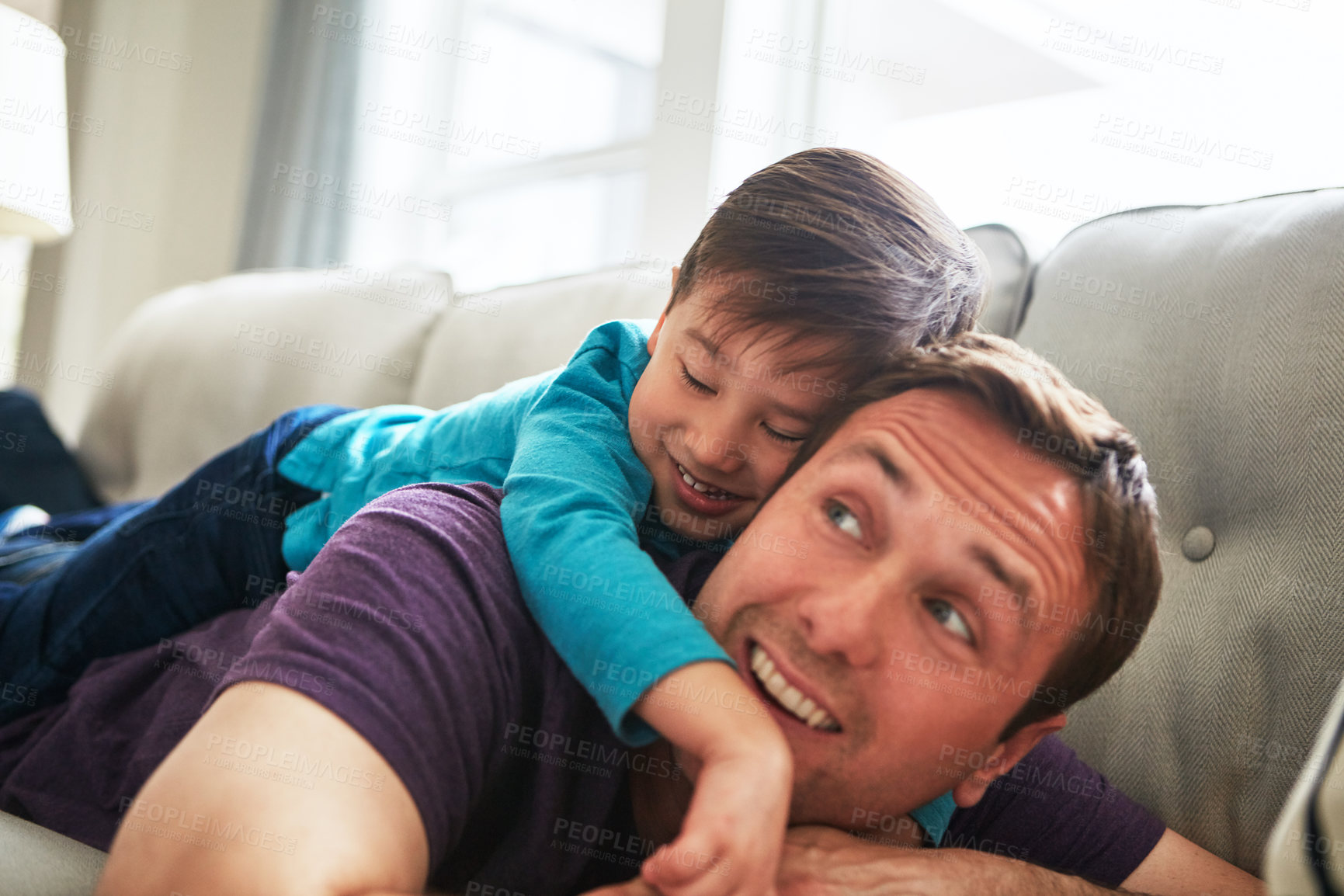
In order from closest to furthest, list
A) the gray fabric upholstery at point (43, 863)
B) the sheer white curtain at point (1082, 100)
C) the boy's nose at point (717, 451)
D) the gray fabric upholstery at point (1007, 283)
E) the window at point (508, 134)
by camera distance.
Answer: the gray fabric upholstery at point (43, 863) < the boy's nose at point (717, 451) < the gray fabric upholstery at point (1007, 283) < the sheer white curtain at point (1082, 100) < the window at point (508, 134)

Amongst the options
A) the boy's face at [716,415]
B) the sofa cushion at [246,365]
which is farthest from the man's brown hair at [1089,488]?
the sofa cushion at [246,365]

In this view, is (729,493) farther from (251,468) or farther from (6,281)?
(6,281)

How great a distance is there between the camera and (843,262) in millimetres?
926

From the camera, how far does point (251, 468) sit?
1380 mm

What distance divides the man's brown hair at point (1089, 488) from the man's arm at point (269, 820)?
0.51m

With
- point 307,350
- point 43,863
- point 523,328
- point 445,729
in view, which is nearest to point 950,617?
point 445,729

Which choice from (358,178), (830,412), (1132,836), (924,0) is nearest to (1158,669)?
(1132,836)

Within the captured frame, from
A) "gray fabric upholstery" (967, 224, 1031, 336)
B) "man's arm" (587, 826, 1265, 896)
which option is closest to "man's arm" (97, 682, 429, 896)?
"man's arm" (587, 826, 1265, 896)

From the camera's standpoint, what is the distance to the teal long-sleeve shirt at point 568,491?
2.42ft

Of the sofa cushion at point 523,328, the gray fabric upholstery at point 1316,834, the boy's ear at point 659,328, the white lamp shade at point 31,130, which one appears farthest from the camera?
the white lamp shade at point 31,130

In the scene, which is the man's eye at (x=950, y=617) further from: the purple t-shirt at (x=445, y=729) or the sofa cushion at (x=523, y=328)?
the sofa cushion at (x=523, y=328)

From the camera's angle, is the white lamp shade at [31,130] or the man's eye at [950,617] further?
the white lamp shade at [31,130]

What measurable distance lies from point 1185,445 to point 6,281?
4.44 m

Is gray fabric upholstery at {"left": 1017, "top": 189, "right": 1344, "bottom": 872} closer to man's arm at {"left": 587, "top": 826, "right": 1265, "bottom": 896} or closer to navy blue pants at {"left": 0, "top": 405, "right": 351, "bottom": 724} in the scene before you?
man's arm at {"left": 587, "top": 826, "right": 1265, "bottom": 896}
